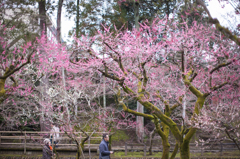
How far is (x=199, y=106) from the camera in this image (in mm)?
6820

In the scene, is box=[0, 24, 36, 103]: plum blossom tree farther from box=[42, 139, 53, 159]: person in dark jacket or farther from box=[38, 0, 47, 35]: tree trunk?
box=[38, 0, 47, 35]: tree trunk

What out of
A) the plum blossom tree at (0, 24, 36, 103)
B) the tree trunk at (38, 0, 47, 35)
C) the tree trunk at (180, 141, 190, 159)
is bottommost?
the tree trunk at (180, 141, 190, 159)

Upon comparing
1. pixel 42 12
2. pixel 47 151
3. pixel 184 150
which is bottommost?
pixel 184 150

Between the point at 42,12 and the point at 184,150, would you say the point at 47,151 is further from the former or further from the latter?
the point at 42,12

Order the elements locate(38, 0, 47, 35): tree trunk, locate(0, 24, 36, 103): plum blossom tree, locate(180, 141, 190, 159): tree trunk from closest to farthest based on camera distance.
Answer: locate(0, 24, 36, 103): plum blossom tree
locate(180, 141, 190, 159): tree trunk
locate(38, 0, 47, 35): tree trunk

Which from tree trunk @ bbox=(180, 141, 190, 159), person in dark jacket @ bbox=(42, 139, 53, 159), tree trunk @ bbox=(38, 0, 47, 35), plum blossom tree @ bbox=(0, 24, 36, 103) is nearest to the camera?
plum blossom tree @ bbox=(0, 24, 36, 103)

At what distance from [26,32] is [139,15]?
9.68 meters

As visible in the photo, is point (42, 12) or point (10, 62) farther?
point (42, 12)

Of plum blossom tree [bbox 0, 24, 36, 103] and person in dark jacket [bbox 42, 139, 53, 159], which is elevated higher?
plum blossom tree [bbox 0, 24, 36, 103]

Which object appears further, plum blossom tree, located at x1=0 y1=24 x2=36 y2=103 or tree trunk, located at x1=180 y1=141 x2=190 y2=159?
tree trunk, located at x1=180 y1=141 x2=190 y2=159

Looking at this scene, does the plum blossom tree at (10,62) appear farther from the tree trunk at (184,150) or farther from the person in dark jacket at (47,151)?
the tree trunk at (184,150)

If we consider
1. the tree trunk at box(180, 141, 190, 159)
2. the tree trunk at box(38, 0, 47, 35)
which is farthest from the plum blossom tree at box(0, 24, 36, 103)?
the tree trunk at box(180, 141, 190, 159)

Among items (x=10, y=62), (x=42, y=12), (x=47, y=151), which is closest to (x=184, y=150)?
(x=47, y=151)

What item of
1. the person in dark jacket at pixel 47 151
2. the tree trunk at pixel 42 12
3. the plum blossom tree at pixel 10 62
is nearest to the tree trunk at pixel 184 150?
the person in dark jacket at pixel 47 151
